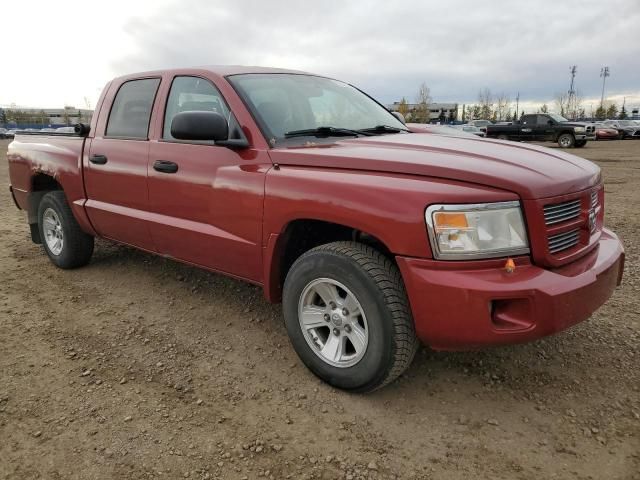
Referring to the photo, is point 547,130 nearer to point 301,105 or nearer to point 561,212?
point 301,105

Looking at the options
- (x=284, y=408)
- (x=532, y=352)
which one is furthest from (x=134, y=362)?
(x=532, y=352)

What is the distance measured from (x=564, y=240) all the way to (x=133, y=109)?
3244mm

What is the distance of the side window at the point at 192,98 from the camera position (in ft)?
11.0

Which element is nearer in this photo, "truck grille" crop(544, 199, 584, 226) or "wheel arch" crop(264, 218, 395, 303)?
"truck grille" crop(544, 199, 584, 226)

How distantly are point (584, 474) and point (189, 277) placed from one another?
344cm

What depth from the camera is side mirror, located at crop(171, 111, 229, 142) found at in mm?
2883

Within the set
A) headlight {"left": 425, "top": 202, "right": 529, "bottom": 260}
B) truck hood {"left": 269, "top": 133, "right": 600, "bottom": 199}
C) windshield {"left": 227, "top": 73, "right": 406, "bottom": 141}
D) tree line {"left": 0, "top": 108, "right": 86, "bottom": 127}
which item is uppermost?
tree line {"left": 0, "top": 108, "right": 86, "bottom": 127}

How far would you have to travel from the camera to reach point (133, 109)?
13.2 ft

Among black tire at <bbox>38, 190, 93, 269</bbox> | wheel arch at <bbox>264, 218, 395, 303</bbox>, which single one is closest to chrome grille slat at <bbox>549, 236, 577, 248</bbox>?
wheel arch at <bbox>264, 218, 395, 303</bbox>

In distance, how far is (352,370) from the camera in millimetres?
2656

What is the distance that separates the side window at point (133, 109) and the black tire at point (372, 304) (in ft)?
6.36

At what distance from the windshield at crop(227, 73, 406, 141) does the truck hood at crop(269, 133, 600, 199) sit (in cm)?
28

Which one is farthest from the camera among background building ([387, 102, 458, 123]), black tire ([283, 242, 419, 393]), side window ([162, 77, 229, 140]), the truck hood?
background building ([387, 102, 458, 123])

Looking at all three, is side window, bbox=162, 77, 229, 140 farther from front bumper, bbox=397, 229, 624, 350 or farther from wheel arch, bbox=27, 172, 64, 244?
wheel arch, bbox=27, 172, 64, 244
